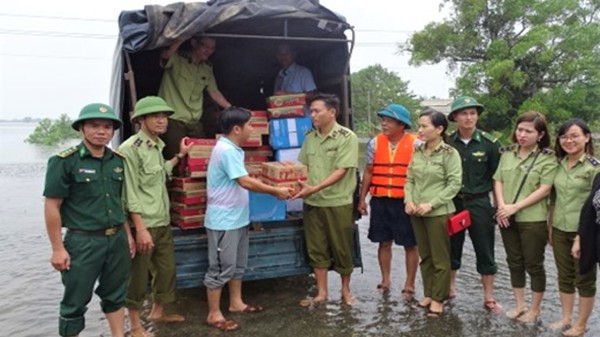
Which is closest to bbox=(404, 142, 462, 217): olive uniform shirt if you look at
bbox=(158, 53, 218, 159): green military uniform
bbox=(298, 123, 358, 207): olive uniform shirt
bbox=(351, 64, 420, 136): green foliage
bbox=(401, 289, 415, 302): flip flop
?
bbox=(298, 123, 358, 207): olive uniform shirt

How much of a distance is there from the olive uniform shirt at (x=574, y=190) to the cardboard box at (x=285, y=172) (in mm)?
2004

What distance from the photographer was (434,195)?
406 centimetres

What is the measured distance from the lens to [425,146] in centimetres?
420

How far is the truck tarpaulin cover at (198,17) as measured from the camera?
156 inches

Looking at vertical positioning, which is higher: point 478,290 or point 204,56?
point 204,56

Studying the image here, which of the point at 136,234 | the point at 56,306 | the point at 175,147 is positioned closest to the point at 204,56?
the point at 175,147

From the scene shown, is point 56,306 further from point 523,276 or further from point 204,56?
point 523,276

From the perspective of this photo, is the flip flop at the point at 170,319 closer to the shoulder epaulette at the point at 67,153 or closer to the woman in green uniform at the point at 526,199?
the shoulder epaulette at the point at 67,153

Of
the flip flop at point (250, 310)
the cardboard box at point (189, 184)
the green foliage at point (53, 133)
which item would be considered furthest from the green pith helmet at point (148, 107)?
the green foliage at point (53, 133)

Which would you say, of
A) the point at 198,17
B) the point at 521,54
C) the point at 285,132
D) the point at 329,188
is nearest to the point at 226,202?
the point at 329,188

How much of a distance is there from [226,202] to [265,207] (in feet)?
1.61

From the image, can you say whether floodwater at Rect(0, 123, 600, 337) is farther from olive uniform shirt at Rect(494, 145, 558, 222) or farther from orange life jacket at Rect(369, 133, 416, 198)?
→ orange life jacket at Rect(369, 133, 416, 198)

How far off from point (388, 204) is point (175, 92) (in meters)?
2.39

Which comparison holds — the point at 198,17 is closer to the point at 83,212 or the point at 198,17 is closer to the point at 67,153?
the point at 67,153
